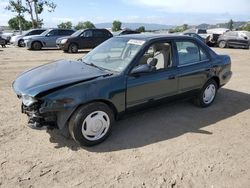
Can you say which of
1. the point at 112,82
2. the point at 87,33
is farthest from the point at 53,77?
the point at 87,33

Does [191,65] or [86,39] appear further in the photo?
[86,39]

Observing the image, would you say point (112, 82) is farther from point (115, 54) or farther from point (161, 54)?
point (161, 54)

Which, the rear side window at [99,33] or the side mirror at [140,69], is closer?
the side mirror at [140,69]

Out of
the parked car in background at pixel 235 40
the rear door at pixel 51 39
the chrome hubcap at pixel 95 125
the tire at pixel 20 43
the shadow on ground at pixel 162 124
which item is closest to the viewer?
the chrome hubcap at pixel 95 125

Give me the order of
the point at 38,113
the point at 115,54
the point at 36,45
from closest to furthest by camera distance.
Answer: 1. the point at 38,113
2. the point at 115,54
3. the point at 36,45

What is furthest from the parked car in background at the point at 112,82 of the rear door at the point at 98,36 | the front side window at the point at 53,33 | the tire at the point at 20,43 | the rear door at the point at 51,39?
the tire at the point at 20,43

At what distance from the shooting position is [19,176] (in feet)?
11.2

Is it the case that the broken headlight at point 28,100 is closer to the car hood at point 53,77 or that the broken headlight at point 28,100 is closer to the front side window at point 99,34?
the car hood at point 53,77

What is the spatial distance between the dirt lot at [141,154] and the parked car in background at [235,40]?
17818mm

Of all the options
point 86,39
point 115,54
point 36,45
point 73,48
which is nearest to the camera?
point 115,54

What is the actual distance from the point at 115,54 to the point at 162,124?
1.49 meters

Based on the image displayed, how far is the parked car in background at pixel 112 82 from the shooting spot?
383 centimetres

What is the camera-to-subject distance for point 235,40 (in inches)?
854

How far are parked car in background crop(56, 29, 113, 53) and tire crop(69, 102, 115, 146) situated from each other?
13.6 m
